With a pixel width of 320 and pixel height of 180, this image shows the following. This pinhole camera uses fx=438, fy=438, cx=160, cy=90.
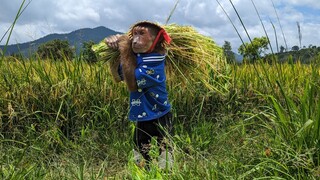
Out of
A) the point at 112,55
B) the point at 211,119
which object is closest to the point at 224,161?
the point at 112,55

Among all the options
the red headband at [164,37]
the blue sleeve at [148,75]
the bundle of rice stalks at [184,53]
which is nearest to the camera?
the blue sleeve at [148,75]

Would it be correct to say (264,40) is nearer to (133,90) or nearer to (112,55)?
(133,90)

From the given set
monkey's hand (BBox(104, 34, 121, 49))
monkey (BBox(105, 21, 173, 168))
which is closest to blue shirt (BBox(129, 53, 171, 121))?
monkey (BBox(105, 21, 173, 168))

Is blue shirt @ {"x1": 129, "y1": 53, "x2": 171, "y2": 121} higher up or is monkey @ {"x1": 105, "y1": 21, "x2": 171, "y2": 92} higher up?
monkey @ {"x1": 105, "y1": 21, "x2": 171, "y2": 92}

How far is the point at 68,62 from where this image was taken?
4602 mm

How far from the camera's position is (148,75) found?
302 centimetres

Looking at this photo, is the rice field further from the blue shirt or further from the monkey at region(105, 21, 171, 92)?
the monkey at region(105, 21, 171, 92)

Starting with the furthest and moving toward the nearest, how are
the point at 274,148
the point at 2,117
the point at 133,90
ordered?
the point at 2,117
the point at 133,90
the point at 274,148

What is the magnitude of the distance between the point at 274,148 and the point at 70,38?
2.92 m

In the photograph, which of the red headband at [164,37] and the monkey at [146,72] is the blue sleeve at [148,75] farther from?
the red headband at [164,37]

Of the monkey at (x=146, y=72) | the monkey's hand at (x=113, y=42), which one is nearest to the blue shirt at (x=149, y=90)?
the monkey at (x=146, y=72)

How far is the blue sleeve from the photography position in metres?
3.01

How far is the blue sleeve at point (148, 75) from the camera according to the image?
9.87ft

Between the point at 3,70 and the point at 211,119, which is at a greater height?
the point at 3,70
